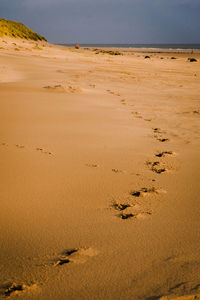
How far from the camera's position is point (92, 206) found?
199 cm

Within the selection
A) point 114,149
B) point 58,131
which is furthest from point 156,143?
point 58,131

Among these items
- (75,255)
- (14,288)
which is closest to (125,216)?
(75,255)

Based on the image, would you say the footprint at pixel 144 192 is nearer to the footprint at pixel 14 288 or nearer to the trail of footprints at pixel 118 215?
the trail of footprints at pixel 118 215

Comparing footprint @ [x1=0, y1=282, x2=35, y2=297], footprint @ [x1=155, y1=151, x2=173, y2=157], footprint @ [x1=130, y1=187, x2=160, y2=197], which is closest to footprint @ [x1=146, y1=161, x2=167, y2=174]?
footprint @ [x1=155, y1=151, x2=173, y2=157]

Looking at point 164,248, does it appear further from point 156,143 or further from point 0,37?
point 0,37

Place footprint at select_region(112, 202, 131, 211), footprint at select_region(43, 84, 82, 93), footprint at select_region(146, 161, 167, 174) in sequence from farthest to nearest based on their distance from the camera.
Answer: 1. footprint at select_region(43, 84, 82, 93)
2. footprint at select_region(146, 161, 167, 174)
3. footprint at select_region(112, 202, 131, 211)

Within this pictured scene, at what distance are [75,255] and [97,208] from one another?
508mm

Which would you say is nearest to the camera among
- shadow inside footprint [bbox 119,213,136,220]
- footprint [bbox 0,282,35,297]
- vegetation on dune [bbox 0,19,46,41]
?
footprint [bbox 0,282,35,297]

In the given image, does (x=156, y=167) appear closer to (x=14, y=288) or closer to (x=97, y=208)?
(x=97, y=208)

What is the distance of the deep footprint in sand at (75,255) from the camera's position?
146 cm

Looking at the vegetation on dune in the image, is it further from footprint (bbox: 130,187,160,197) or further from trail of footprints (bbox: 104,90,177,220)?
footprint (bbox: 130,187,160,197)

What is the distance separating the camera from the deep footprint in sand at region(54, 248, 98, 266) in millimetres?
1456

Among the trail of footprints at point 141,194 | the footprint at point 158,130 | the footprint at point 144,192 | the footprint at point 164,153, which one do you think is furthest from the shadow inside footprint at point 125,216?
the footprint at point 158,130

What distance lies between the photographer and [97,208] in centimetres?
197
